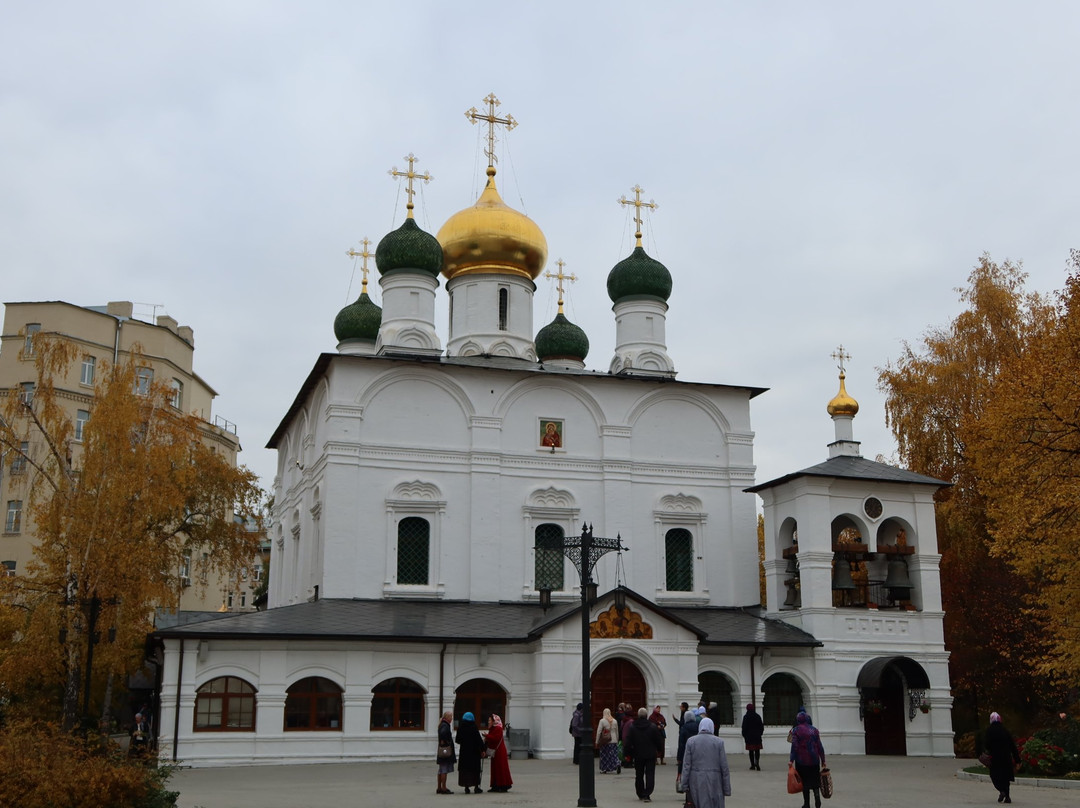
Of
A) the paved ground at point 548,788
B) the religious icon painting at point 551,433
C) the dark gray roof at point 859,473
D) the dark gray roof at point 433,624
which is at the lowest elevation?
the paved ground at point 548,788

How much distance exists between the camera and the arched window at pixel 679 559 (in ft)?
80.0

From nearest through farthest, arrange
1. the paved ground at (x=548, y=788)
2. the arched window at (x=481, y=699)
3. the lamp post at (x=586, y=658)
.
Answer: the lamp post at (x=586, y=658)
the paved ground at (x=548, y=788)
the arched window at (x=481, y=699)

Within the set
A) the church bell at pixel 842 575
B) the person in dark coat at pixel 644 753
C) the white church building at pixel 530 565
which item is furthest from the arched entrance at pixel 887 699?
the person in dark coat at pixel 644 753

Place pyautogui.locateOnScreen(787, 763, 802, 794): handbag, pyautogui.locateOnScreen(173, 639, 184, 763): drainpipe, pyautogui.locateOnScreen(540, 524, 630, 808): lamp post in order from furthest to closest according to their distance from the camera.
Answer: pyautogui.locateOnScreen(173, 639, 184, 763): drainpipe, pyautogui.locateOnScreen(540, 524, 630, 808): lamp post, pyautogui.locateOnScreen(787, 763, 802, 794): handbag

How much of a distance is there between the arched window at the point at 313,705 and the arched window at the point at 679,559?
7680 millimetres

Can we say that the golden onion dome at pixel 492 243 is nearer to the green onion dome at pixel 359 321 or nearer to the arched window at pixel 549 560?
the green onion dome at pixel 359 321

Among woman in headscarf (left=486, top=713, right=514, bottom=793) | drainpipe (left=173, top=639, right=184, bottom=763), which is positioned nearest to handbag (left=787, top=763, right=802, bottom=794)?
woman in headscarf (left=486, top=713, right=514, bottom=793)

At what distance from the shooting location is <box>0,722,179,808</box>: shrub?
9.87 m

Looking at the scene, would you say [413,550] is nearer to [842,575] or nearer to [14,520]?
[842,575]

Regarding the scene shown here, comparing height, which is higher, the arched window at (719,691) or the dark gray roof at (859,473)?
the dark gray roof at (859,473)

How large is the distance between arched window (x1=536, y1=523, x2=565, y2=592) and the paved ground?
4.61 m

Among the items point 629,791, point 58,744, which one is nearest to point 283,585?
point 629,791

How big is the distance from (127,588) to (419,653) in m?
5.35

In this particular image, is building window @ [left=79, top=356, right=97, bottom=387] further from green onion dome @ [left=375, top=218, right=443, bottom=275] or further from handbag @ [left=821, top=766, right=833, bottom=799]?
handbag @ [left=821, top=766, right=833, bottom=799]
